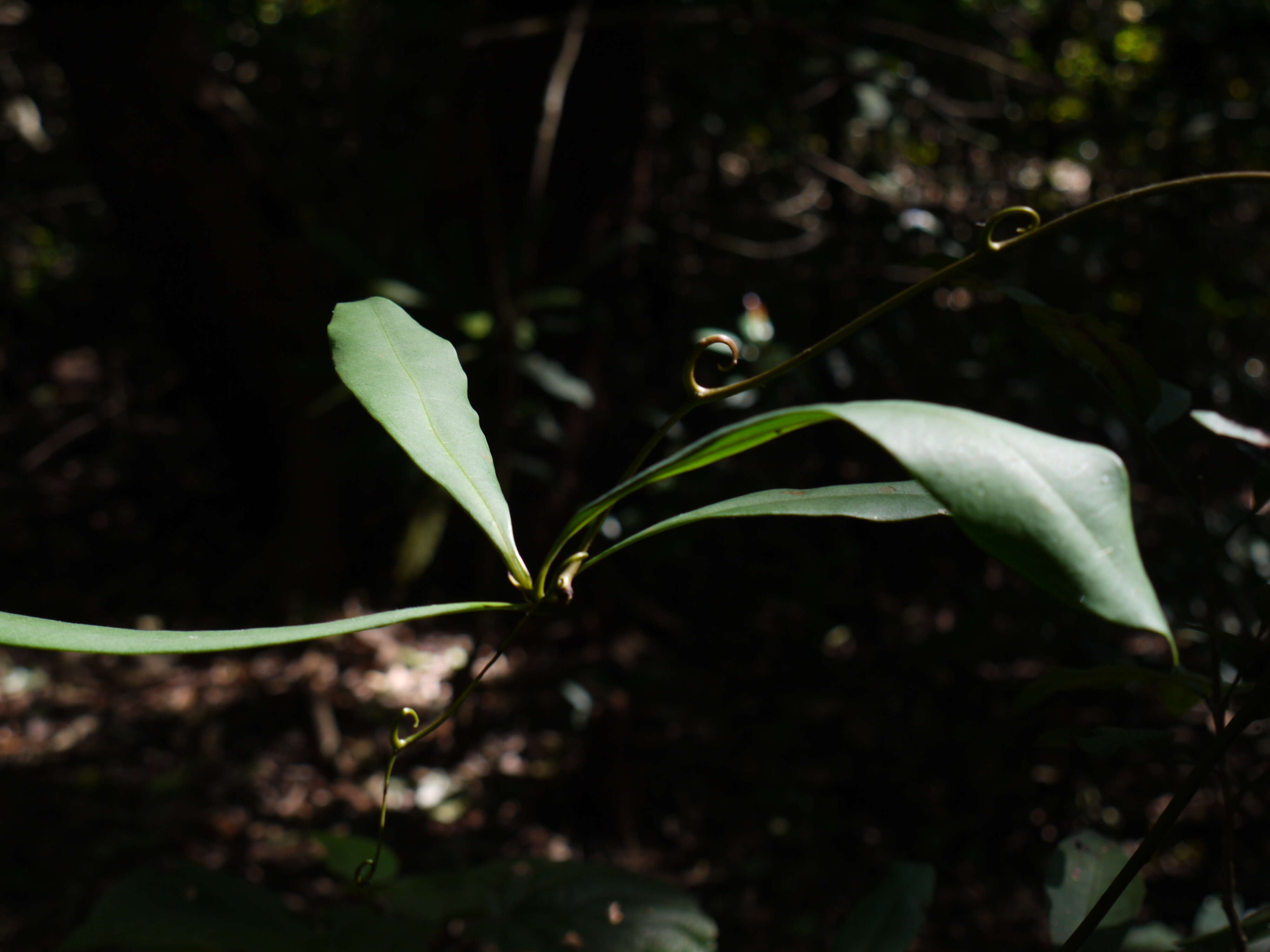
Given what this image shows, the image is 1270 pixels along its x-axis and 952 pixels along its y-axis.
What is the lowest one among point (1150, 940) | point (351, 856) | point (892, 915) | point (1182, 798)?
point (351, 856)

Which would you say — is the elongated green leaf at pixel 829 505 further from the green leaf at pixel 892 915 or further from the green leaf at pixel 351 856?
the green leaf at pixel 351 856

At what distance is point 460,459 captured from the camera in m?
0.44

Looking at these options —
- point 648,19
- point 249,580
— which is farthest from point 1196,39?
point 249,580

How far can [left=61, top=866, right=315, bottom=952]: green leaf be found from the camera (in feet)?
2.53

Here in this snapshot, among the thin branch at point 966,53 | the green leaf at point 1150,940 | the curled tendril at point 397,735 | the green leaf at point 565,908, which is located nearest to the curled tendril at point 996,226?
the curled tendril at point 397,735

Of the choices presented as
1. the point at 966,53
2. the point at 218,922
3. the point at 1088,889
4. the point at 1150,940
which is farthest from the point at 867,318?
the point at 966,53

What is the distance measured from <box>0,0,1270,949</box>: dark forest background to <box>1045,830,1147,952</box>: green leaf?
0.16m

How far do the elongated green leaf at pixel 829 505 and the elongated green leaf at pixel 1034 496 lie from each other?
0.34ft

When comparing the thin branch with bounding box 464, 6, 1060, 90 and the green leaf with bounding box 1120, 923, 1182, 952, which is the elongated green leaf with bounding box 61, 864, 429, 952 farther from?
the thin branch with bounding box 464, 6, 1060, 90

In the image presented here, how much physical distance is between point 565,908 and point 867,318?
0.72m

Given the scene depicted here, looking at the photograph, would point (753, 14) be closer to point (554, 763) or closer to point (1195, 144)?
point (1195, 144)

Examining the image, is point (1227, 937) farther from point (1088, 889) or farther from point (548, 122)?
point (548, 122)

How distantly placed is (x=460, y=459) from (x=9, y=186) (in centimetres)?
356

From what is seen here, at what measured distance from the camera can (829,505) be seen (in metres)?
0.40
